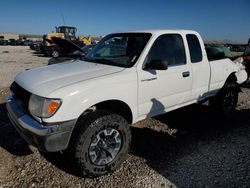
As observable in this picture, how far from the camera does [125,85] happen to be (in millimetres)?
3127

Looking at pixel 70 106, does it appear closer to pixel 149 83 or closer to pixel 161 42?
pixel 149 83

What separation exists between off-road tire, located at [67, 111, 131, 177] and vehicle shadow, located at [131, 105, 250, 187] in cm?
71

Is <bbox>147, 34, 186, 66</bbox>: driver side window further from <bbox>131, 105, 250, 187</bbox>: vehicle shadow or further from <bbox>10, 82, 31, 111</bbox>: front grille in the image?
<bbox>10, 82, 31, 111</bbox>: front grille

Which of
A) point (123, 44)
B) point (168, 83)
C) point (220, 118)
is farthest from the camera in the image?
point (220, 118)

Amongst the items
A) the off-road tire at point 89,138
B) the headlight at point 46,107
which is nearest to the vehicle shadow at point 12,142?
the off-road tire at point 89,138

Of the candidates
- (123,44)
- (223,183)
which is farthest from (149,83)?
(223,183)

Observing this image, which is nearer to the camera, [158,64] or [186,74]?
[158,64]

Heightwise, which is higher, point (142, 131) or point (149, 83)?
point (149, 83)

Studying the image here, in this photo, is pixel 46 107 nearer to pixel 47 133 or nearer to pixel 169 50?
pixel 47 133

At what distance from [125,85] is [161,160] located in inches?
50.9

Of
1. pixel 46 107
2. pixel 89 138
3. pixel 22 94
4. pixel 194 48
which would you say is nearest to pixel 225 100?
pixel 194 48

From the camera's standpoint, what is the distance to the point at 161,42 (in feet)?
12.4

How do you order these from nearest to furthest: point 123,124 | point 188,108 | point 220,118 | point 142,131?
point 123,124 < point 142,131 < point 220,118 < point 188,108

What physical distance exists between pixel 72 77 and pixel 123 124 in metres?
0.93
